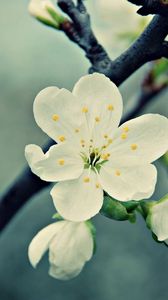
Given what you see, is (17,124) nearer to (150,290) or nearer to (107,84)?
(150,290)

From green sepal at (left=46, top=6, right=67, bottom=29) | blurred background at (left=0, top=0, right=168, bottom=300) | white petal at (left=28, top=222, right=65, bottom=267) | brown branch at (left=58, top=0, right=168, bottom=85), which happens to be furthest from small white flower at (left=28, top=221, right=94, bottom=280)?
blurred background at (left=0, top=0, right=168, bottom=300)

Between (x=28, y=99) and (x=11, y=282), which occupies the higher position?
(x=28, y=99)

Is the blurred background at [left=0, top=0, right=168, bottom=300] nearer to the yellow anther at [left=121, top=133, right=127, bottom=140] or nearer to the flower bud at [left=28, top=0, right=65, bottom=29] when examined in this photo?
the flower bud at [left=28, top=0, right=65, bottom=29]

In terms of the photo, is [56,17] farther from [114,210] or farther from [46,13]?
[114,210]

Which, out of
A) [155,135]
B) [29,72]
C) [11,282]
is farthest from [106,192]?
[29,72]

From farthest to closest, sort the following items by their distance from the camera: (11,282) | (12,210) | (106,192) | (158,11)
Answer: (11,282), (12,210), (106,192), (158,11)

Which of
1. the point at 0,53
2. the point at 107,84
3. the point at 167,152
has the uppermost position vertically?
the point at 107,84

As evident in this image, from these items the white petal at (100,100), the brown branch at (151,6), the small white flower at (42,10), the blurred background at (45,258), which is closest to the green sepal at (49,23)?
the small white flower at (42,10)

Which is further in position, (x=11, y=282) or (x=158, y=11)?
(x=11, y=282)
